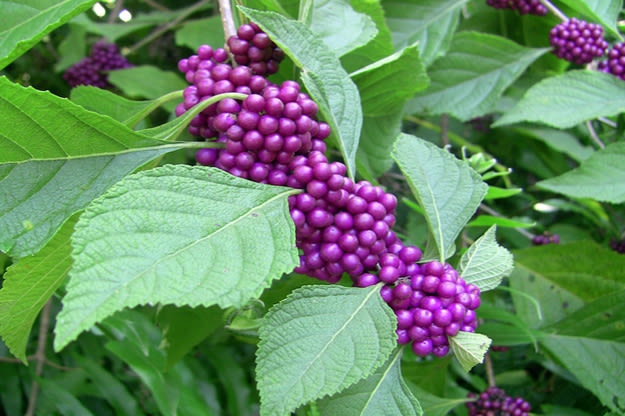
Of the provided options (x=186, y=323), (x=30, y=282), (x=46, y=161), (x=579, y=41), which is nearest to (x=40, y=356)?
(x=186, y=323)

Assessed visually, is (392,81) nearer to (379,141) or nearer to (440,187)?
(379,141)

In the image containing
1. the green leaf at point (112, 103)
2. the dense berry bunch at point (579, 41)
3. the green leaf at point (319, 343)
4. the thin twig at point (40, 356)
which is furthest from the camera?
the dense berry bunch at point (579, 41)

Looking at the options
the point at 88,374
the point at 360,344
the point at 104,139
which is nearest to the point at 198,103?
the point at 104,139

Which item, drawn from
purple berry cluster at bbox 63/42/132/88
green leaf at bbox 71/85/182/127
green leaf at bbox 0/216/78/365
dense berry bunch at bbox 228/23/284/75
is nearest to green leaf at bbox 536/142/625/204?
dense berry bunch at bbox 228/23/284/75

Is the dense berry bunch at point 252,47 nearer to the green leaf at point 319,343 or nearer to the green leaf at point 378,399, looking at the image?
the green leaf at point 319,343

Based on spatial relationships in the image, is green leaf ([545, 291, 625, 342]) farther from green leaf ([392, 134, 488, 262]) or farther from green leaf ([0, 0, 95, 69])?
green leaf ([0, 0, 95, 69])

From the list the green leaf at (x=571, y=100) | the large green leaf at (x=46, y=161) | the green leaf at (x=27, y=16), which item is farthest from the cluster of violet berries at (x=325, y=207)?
the green leaf at (x=571, y=100)

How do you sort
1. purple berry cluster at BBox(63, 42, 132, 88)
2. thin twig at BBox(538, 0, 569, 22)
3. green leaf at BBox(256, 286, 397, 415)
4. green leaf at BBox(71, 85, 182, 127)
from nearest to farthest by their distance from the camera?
green leaf at BBox(256, 286, 397, 415) → green leaf at BBox(71, 85, 182, 127) → thin twig at BBox(538, 0, 569, 22) → purple berry cluster at BBox(63, 42, 132, 88)
